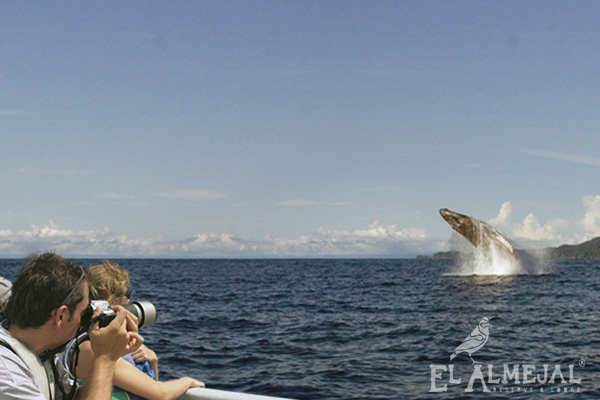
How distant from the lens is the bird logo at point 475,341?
15.4 meters

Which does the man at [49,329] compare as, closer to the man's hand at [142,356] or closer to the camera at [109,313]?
the camera at [109,313]

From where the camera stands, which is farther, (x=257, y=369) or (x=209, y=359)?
(x=209, y=359)

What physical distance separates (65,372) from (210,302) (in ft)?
90.3

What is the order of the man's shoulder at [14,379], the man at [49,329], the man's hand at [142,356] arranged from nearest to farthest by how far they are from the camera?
the man's shoulder at [14,379]
the man at [49,329]
the man's hand at [142,356]

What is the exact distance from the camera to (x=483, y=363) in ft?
44.5

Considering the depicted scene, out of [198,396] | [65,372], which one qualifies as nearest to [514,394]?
[198,396]

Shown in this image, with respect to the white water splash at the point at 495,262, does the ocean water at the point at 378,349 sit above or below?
below

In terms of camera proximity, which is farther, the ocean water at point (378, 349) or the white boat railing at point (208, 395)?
the ocean water at point (378, 349)

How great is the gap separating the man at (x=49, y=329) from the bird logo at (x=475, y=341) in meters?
12.4

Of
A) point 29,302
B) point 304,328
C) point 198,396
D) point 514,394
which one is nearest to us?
point 29,302

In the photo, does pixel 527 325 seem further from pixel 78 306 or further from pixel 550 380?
pixel 78 306

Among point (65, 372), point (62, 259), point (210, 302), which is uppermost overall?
point (62, 259)

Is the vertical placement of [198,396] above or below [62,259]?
below

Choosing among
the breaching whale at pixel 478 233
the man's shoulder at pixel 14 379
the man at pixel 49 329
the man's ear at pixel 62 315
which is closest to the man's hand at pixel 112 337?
the man at pixel 49 329
